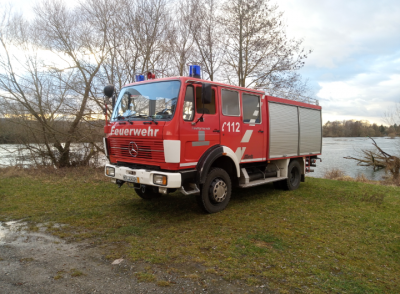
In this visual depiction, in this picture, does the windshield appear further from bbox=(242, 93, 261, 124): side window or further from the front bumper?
bbox=(242, 93, 261, 124): side window

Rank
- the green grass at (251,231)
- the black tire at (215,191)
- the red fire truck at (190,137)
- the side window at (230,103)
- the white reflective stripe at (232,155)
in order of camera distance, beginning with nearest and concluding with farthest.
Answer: the green grass at (251,231), the red fire truck at (190,137), the black tire at (215,191), the white reflective stripe at (232,155), the side window at (230,103)

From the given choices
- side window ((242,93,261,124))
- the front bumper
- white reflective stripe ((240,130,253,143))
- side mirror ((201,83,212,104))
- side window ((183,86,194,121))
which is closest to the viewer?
the front bumper

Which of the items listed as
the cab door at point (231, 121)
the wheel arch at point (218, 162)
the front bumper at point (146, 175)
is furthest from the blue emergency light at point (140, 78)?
the wheel arch at point (218, 162)

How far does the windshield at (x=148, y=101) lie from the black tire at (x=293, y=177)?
474cm

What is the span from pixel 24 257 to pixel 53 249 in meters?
0.36

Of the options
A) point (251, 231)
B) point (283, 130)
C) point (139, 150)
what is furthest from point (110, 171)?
point (283, 130)

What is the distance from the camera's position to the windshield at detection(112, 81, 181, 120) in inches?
203

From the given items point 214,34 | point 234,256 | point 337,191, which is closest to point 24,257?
point 234,256

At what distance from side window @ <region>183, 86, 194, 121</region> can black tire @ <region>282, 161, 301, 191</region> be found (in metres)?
4.39

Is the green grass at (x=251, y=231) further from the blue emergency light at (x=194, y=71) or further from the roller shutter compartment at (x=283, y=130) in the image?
the blue emergency light at (x=194, y=71)

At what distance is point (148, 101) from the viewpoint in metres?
5.49

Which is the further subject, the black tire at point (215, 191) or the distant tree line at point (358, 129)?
the distant tree line at point (358, 129)

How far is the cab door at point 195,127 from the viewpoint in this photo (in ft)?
16.8

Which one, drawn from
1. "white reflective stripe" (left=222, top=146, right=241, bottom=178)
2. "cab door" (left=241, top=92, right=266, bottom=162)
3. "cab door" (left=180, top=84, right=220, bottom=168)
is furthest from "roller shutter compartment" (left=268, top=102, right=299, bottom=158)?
"cab door" (left=180, top=84, right=220, bottom=168)
